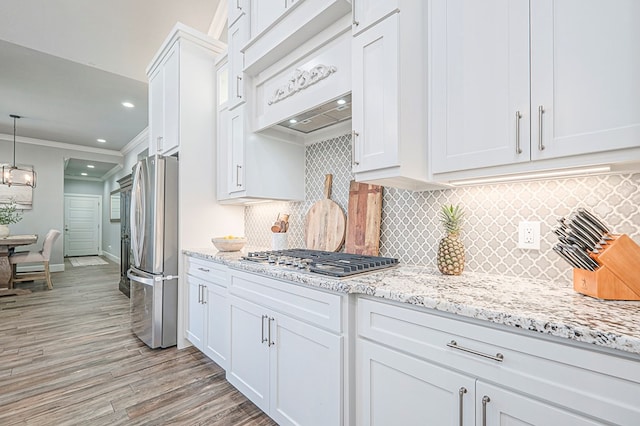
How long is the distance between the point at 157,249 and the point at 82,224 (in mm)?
10069

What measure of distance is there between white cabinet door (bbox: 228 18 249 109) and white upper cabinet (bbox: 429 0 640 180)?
1511 mm

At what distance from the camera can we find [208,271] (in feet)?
8.09

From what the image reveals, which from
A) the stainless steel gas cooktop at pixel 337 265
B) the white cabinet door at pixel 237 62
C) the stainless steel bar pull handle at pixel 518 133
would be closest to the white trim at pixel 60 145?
the white cabinet door at pixel 237 62

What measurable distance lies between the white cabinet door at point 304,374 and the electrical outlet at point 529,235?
0.95 m

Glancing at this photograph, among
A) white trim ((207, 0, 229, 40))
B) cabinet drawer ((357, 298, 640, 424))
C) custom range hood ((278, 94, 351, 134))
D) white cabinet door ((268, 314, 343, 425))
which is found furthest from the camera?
white trim ((207, 0, 229, 40))

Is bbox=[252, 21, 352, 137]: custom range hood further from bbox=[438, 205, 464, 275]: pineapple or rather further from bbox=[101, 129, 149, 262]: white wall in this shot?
bbox=[101, 129, 149, 262]: white wall

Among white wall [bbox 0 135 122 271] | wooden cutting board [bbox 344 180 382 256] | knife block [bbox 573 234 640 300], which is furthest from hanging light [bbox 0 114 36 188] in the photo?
knife block [bbox 573 234 640 300]

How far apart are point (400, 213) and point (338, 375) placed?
989 mm

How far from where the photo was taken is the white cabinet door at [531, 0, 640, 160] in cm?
95

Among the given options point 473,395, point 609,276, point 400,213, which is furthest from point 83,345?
point 609,276

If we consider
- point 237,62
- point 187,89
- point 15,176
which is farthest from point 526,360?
point 15,176

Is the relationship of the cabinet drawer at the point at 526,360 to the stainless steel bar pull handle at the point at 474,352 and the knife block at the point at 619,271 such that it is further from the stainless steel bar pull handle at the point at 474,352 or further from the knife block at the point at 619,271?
the knife block at the point at 619,271

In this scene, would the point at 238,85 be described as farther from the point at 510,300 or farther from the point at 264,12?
the point at 510,300

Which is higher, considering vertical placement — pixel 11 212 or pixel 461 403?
pixel 11 212
